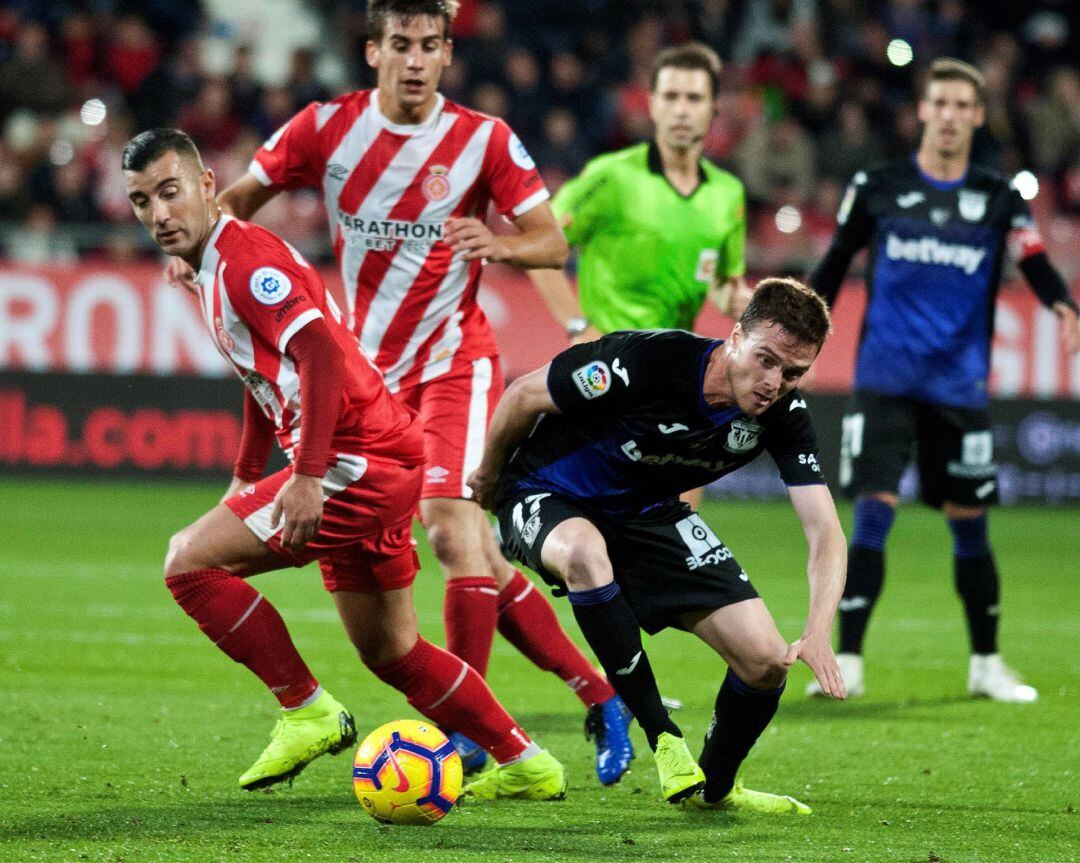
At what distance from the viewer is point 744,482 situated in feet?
47.0

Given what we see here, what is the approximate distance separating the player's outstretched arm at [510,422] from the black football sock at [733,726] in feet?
2.85

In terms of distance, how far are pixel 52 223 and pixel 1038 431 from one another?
327 inches

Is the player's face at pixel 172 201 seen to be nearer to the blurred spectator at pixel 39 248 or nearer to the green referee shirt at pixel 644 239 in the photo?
the green referee shirt at pixel 644 239

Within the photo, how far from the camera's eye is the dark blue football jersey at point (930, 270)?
7312mm

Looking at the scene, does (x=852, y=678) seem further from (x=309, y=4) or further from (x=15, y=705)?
(x=309, y=4)

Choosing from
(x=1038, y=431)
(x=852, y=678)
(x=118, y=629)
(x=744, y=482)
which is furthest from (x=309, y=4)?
(x=852, y=678)

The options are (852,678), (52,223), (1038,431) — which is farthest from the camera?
(52,223)

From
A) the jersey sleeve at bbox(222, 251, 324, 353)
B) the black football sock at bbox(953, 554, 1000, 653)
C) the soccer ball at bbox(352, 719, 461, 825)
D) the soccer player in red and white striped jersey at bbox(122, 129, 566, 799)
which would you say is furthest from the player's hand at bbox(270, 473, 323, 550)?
the black football sock at bbox(953, 554, 1000, 653)

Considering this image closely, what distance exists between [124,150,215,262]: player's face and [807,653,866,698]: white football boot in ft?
11.3

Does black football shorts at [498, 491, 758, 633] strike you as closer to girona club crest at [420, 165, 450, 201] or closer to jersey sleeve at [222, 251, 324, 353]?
jersey sleeve at [222, 251, 324, 353]

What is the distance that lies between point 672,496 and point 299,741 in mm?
1238

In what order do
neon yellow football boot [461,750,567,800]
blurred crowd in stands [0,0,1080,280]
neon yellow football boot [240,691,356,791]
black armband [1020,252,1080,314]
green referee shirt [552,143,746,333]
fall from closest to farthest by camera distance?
neon yellow football boot [240,691,356,791] < neon yellow football boot [461,750,567,800] < green referee shirt [552,143,746,333] < black armband [1020,252,1080,314] < blurred crowd in stands [0,0,1080,280]

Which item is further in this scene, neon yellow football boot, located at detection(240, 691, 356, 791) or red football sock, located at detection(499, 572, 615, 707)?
red football sock, located at detection(499, 572, 615, 707)

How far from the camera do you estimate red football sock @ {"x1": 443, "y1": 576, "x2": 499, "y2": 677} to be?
17.8ft
